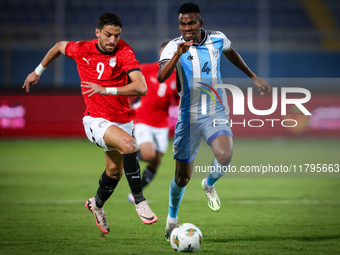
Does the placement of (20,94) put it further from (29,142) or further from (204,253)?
(204,253)

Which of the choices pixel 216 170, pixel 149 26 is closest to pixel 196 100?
pixel 216 170

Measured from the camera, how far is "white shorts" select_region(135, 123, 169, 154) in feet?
24.2

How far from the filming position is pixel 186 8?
186 inches

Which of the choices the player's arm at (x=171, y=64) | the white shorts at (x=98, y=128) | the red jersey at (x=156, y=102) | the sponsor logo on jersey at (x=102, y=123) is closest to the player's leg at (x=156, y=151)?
the red jersey at (x=156, y=102)

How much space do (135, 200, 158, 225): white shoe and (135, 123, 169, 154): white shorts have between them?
2.77 metres

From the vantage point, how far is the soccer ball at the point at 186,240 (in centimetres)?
427

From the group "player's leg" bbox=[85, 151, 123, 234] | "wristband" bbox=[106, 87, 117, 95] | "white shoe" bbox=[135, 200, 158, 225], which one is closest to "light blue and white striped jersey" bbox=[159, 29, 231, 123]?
"wristband" bbox=[106, 87, 117, 95]

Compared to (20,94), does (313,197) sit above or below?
below

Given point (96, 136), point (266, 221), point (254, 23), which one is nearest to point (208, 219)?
point (266, 221)

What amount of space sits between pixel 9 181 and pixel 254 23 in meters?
13.9

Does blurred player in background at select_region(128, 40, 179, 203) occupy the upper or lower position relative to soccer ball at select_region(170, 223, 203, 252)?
upper

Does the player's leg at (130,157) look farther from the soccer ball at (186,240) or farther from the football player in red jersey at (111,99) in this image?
the soccer ball at (186,240)

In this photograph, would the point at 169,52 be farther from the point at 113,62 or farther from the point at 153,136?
the point at 153,136

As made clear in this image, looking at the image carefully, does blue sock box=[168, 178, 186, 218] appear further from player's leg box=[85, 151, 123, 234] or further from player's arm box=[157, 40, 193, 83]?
player's arm box=[157, 40, 193, 83]
